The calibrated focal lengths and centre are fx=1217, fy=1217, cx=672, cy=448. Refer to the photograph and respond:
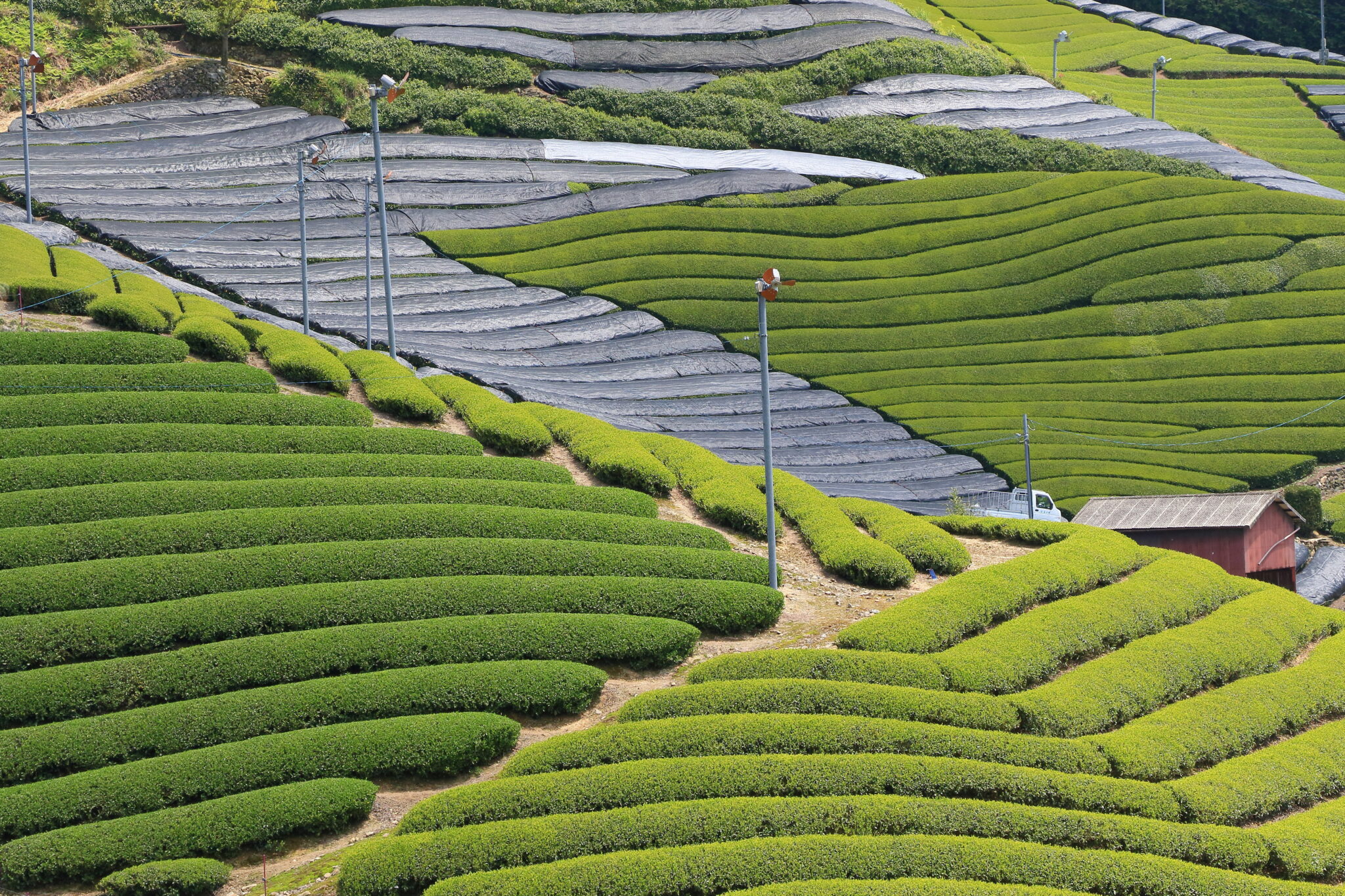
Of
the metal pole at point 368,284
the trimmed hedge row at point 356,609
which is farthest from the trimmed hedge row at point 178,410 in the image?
the metal pole at point 368,284

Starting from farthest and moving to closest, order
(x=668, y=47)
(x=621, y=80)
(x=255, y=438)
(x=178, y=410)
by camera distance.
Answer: (x=668, y=47) < (x=621, y=80) < (x=178, y=410) < (x=255, y=438)

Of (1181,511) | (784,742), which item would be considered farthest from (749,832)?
(1181,511)

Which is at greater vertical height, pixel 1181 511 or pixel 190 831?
pixel 190 831

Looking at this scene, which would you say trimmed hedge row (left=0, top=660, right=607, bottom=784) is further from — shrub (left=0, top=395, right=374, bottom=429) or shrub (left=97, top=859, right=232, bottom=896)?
shrub (left=0, top=395, right=374, bottom=429)

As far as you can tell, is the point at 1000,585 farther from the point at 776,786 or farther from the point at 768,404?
the point at 776,786

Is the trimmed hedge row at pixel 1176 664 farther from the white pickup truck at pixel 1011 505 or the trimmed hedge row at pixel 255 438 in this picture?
the trimmed hedge row at pixel 255 438

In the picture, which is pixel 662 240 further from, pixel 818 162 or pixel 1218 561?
pixel 1218 561
